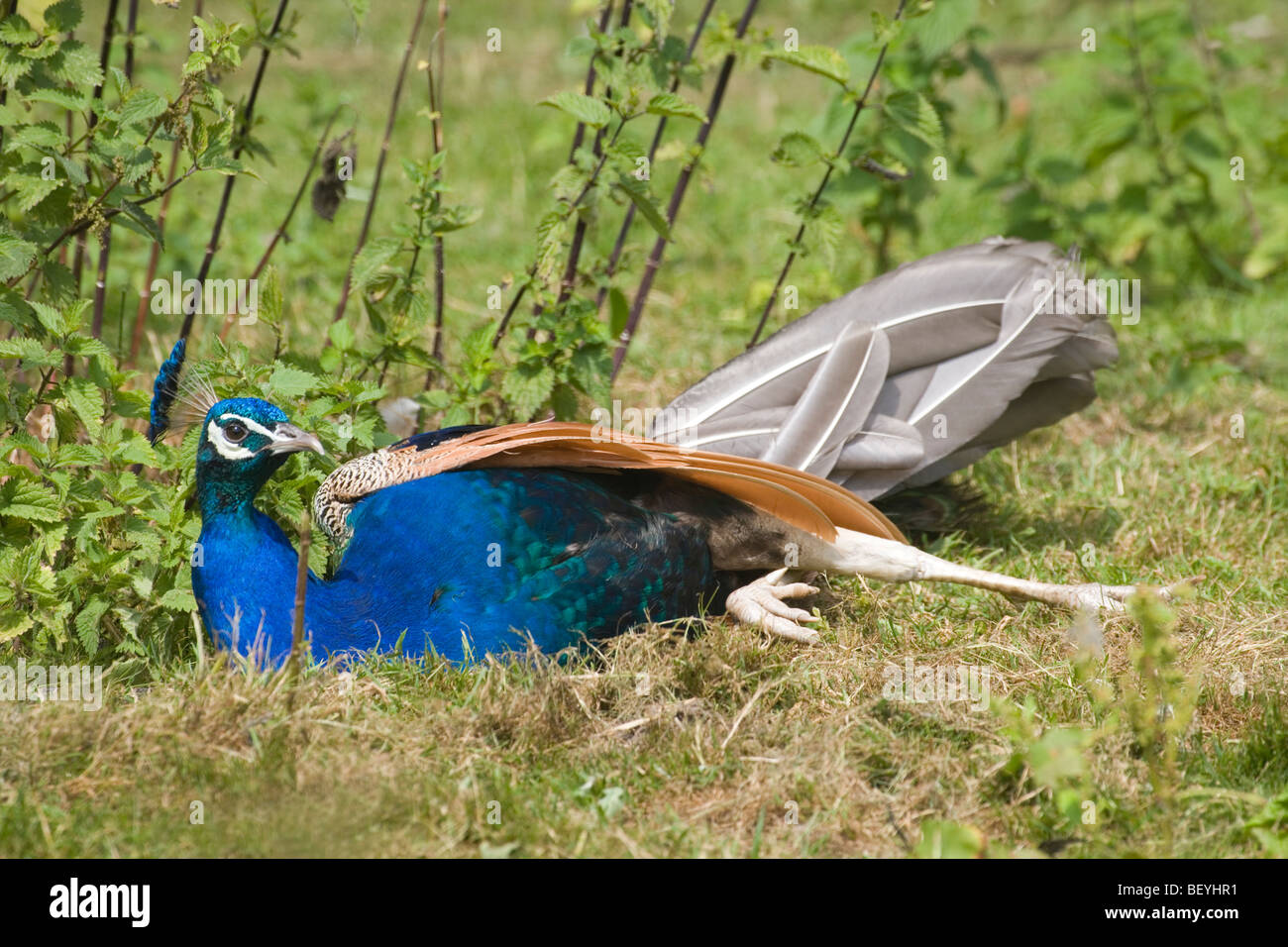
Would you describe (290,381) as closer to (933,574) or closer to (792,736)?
(792,736)

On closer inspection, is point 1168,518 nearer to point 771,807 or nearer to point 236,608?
point 771,807

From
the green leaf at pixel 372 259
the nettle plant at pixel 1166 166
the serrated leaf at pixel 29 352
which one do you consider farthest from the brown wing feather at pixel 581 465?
the nettle plant at pixel 1166 166

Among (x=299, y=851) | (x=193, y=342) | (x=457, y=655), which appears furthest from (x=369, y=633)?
(x=193, y=342)

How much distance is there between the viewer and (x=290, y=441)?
9.63 ft

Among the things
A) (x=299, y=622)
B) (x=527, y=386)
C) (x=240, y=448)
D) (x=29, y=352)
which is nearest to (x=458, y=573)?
(x=299, y=622)

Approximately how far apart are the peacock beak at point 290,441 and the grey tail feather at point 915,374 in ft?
3.97

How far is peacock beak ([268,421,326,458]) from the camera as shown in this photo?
115 inches

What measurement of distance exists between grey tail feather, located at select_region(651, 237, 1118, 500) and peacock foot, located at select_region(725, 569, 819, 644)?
46 centimetres

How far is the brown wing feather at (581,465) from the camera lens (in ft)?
10.5

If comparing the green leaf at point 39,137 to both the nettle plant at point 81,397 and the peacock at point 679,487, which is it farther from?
the peacock at point 679,487

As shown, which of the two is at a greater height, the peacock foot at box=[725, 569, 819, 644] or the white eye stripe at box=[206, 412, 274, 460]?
the white eye stripe at box=[206, 412, 274, 460]

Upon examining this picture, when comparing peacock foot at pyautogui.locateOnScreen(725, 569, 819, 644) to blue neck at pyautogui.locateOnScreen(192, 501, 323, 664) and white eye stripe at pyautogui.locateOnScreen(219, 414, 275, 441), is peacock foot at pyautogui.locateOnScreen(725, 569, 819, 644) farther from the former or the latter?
white eye stripe at pyautogui.locateOnScreen(219, 414, 275, 441)

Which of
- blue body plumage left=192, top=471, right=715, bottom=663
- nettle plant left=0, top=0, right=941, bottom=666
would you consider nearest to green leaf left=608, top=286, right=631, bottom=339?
nettle plant left=0, top=0, right=941, bottom=666

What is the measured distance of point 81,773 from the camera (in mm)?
2600
